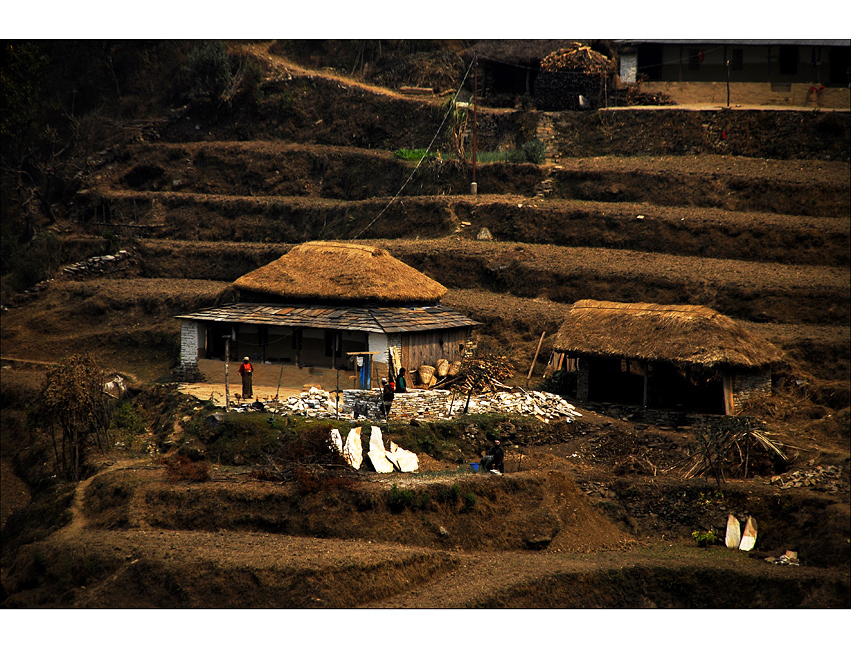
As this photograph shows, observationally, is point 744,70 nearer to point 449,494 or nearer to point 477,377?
point 477,377

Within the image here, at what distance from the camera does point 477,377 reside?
95.5 feet

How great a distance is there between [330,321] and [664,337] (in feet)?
34.8

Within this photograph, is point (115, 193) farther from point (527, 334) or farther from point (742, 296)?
point (742, 296)

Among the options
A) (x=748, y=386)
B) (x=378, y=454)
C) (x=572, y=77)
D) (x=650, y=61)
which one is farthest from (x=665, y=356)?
(x=650, y=61)

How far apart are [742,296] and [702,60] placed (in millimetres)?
18006

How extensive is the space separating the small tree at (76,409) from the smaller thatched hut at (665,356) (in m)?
14.4

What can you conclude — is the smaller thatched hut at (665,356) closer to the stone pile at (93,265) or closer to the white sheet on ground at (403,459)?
the white sheet on ground at (403,459)

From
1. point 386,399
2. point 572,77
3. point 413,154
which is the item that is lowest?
point 386,399

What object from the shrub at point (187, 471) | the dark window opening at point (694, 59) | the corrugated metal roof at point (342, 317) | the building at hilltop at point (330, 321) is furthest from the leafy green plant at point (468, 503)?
the dark window opening at point (694, 59)

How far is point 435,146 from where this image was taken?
4669 cm

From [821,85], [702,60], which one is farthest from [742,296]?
[702,60]

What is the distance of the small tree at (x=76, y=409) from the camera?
26.2 m

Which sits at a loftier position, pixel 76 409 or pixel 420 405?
pixel 420 405

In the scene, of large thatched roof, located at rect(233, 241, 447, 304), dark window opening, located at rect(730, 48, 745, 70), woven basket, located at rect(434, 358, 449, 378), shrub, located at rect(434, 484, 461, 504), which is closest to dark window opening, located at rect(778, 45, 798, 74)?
dark window opening, located at rect(730, 48, 745, 70)
